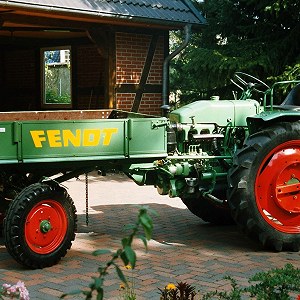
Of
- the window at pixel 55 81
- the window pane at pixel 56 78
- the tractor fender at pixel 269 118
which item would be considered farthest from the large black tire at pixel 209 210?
the window pane at pixel 56 78

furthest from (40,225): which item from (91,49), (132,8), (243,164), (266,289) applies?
A: (91,49)

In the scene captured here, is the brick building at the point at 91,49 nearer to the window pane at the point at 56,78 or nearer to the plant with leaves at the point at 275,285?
the window pane at the point at 56,78

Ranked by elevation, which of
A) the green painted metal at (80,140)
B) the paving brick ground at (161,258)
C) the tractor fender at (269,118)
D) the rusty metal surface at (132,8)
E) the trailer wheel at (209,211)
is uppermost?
the rusty metal surface at (132,8)

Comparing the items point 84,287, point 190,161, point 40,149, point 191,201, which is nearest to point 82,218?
point 191,201

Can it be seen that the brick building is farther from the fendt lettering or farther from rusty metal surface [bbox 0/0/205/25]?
the fendt lettering

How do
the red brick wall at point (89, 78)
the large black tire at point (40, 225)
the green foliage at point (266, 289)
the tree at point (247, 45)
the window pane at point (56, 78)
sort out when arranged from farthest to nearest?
the window pane at point (56, 78) → the red brick wall at point (89, 78) → the tree at point (247, 45) → the large black tire at point (40, 225) → the green foliage at point (266, 289)

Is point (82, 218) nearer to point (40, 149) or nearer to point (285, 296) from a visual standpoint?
point (40, 149)

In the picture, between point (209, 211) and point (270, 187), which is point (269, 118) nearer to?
point (270, 187)

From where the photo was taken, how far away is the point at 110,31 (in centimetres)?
1305

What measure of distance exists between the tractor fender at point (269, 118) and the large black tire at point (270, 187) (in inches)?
3.2

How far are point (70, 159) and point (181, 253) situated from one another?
138cm

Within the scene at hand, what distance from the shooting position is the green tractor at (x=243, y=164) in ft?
20.9

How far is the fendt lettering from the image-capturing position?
5807 millimetres

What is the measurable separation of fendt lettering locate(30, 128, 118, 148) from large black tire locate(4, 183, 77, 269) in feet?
1.22
